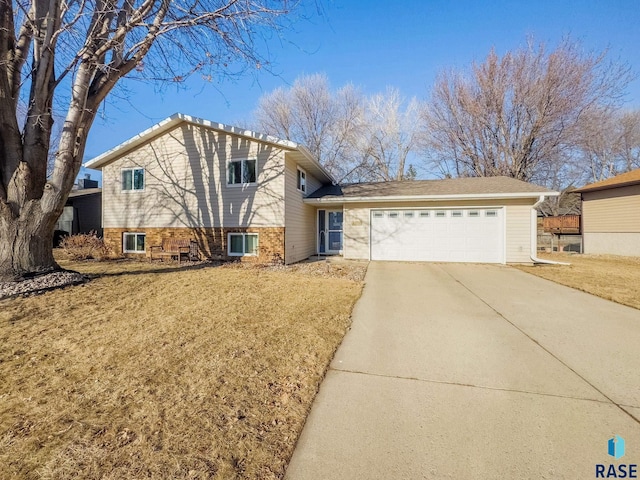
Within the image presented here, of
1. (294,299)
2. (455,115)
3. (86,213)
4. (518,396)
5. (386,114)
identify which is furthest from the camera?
(386,114)

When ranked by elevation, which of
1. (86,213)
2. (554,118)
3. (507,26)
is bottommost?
(86,213)

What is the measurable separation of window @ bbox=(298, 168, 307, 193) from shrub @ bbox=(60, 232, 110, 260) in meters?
8.43

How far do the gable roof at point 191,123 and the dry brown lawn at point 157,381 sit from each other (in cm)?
655

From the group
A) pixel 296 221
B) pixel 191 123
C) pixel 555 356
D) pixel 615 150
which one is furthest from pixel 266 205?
pixel 615 150

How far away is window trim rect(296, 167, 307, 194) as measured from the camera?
12.0 meters

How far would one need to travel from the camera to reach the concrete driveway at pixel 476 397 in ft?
6.09

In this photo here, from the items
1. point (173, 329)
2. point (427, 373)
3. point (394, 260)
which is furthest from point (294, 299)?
point (394, 260)

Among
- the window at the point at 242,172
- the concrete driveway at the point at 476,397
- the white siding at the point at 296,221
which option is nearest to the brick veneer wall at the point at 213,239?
the white siding at the point at 296,221

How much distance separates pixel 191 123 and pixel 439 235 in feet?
35.9

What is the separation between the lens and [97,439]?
1.96 m

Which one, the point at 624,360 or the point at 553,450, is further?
the point at 624,360

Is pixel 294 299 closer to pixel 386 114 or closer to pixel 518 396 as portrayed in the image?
pixel 518 396

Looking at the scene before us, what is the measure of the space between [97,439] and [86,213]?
928 inches

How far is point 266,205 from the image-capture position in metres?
10.6
